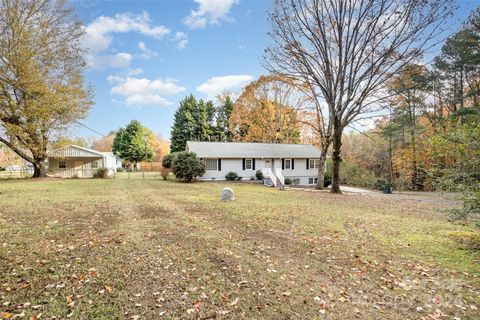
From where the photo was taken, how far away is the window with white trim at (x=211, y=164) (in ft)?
80.0

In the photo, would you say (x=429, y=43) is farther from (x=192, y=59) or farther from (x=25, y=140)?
(x=25, y=140)

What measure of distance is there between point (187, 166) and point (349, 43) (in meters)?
15.4

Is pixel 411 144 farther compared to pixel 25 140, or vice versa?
pixel 411 144

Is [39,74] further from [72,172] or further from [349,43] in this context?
[349,43]

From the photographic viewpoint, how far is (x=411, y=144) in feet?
80.2

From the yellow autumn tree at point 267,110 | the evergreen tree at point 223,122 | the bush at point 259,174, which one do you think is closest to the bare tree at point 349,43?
the bush at point 259,174

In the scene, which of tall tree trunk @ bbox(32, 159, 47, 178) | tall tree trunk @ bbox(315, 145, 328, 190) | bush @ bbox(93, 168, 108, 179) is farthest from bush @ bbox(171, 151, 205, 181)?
tall tree trunk @ bbox(32, 159, 47, 178)

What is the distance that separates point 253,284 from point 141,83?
29929 millimetres

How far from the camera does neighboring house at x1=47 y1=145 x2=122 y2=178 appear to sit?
85.0 feet

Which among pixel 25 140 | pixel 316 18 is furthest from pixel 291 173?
pixel 25 140

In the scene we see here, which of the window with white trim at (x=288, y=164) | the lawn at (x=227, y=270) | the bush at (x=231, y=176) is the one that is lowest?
the lawn at (x=227, y=270)

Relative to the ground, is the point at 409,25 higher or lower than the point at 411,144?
higher

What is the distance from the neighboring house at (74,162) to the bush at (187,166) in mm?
11855

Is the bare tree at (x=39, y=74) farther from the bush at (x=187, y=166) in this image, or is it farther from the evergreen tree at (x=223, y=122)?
the evergreen tree at (x=223, y=122)
